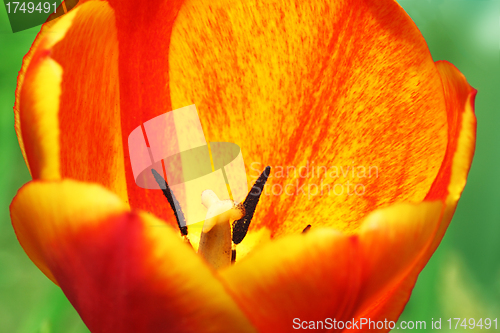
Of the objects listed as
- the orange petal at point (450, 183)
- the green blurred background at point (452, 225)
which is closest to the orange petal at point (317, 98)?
the orange petal at point (450, 183)

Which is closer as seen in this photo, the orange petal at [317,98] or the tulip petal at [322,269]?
the tulip petal at [322,269]

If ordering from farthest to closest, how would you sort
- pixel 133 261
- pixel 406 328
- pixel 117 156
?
pixel 406 328 < pixel 117 156 < pixel 133 261

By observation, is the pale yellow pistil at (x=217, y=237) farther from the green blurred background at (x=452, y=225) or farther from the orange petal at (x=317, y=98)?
the green blurred background at (x=452, y=225)

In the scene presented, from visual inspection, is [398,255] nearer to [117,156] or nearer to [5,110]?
[117,156]

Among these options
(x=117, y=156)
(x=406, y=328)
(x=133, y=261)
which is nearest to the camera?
(x=133, y=261)

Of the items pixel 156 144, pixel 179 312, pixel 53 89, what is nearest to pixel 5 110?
pixel 156 144

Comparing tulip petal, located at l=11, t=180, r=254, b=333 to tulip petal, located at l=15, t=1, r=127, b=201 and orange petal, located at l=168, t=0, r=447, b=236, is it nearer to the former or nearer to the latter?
tulip petal, located at l=15, t=1, r=127, b=201
